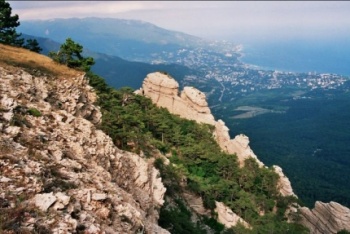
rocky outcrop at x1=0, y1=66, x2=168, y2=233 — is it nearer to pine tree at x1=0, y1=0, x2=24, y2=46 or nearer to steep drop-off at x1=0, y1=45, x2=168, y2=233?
steep drop-off at x1=0, y1=45, x2=168, y2=233

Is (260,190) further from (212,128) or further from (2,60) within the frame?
(2,60)

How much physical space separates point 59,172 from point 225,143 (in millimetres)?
52359

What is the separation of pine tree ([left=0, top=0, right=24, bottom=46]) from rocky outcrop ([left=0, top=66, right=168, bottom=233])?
1908 centimetres

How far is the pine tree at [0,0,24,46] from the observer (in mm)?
44438

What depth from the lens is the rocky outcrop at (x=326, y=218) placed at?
1993 inches

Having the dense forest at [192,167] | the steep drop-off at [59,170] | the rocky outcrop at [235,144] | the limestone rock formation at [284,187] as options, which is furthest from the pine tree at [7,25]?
the limestone rock formation at [284,187]

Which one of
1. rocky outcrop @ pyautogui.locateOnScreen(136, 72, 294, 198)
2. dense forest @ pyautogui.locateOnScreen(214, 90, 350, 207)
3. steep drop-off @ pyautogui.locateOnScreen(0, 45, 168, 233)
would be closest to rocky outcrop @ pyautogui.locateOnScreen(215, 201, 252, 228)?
steep drop-off @ pyautogui.locateOnScreen(0, 45, 168, 233)

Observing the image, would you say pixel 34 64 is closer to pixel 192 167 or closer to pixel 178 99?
pixel 192 167

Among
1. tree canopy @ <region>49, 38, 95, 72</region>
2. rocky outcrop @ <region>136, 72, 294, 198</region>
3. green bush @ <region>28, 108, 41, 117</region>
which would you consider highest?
tree canopy @ <region>49, 38, 95, 72</region>

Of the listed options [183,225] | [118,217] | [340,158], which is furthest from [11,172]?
[340,158]

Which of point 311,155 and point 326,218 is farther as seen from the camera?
point 311,155

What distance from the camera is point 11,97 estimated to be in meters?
21.2

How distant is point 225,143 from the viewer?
66.0 m

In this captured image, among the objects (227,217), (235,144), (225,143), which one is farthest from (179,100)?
(227,217)
